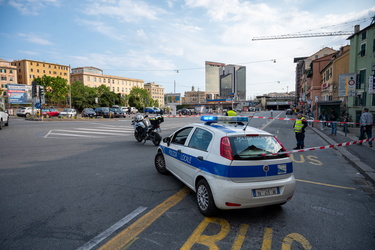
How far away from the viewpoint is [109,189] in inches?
193

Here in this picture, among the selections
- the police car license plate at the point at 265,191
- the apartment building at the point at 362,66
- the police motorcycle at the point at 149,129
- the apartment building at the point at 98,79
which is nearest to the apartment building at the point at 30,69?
the apartment building at the point at 98,79

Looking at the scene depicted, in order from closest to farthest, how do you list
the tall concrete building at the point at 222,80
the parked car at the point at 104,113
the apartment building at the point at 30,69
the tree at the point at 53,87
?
the parked car at the point at 104,113 < the tree at the point at 53,87 < the apartment building at the point at 30,69 < the tall concrete building at the point at 222,80

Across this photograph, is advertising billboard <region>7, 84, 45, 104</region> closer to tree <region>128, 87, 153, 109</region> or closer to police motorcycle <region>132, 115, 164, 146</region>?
tree <region>128, 87, 153, 109</region>

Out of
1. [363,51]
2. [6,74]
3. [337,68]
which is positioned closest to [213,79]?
[6,74]

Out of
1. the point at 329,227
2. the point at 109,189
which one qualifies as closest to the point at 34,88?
the point at 109,189

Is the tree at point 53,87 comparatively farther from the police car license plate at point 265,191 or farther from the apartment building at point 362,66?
the police car license plate at point 265,191

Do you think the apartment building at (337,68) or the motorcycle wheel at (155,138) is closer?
the motorcycle wheel at (155,138)

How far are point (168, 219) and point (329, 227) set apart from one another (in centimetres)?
251

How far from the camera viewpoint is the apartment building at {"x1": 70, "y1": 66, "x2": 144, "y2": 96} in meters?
109

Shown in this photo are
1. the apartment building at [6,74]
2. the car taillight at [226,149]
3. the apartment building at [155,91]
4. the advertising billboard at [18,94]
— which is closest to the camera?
the car taillight at [226,149]

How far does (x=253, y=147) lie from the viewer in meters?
3.83

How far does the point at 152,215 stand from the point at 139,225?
0.35 metres

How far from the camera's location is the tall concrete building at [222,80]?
16788 cm

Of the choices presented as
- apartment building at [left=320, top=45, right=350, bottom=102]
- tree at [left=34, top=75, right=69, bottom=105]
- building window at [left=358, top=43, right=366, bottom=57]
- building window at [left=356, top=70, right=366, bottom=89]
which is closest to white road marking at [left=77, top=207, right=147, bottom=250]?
building window at [left=356, top=70, right=366, bottom=89]
